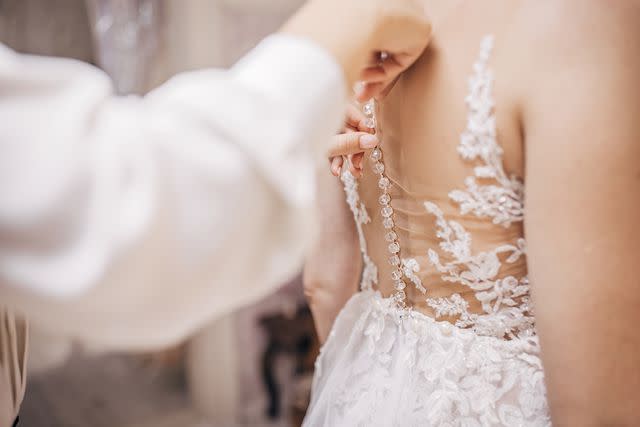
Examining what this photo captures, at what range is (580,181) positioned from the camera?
22.7 inches

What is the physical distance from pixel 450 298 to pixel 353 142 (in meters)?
0.25

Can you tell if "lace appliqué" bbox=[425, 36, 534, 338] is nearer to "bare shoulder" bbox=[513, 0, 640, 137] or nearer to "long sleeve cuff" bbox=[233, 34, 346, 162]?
"bare shoulder" bbox=[513, 0, 640, 137]

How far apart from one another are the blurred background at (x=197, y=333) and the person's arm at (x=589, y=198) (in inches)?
95.1

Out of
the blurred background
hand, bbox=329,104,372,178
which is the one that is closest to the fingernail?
hand, bbox=329,104,372,178

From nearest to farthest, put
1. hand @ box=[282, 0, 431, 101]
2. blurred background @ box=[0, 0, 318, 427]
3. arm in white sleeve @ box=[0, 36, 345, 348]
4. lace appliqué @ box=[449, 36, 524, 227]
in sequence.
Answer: arm in white sleeve @ box=[0, 36, 345, 348] → hand @ box=[282, 0, 431, 101] → lace appliqué @ box=[449, 36, 524, 227] → blurred background @ box=[0, 0, 318, 427]

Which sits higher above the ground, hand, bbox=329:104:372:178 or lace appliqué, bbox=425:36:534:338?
hand, bbox=329:104:372:178

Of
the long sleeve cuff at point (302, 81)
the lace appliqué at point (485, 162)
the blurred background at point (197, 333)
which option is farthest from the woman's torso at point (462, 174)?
the blurred background at point (197, 333)

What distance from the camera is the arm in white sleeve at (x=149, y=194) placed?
0.43 metres

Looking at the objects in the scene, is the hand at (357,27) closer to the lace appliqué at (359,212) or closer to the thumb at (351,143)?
the thumb at (351,143)

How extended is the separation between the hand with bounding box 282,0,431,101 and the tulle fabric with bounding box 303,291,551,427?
0.40 m

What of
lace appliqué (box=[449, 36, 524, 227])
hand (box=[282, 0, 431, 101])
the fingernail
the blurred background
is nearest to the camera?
hand (box=[282, 0, 431, 101])

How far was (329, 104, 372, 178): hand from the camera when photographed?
769 millimetres

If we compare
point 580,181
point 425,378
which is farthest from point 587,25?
point 425,378

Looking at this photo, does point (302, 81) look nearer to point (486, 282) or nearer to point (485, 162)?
point (485, 162)
